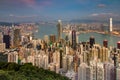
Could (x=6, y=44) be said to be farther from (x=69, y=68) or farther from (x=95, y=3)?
(x=95, y=3)

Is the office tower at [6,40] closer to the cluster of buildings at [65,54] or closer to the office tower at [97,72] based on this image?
the cluster of buildings at [65,54]

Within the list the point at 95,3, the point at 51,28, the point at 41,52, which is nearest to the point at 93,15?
the point at 95,3

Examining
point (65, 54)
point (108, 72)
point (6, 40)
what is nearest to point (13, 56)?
point (6, 40)

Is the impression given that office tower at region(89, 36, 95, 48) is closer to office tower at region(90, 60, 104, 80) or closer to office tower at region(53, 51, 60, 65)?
office tower at region(53, 51, 60, 65)

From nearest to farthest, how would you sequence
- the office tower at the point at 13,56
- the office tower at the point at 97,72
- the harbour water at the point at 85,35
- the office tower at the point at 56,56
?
the office tower at the point at 97,72, the office tower at the point at 13,56, the office tower at the point at 56,56, the harbour water at the point at 85,35

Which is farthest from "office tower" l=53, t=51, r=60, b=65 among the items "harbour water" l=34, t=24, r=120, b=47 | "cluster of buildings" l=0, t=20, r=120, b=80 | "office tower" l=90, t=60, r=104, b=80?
"office tower" l=90, t=60, r=104, b=80

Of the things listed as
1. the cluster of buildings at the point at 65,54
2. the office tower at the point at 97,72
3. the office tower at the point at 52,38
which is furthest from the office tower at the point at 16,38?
the office tower at the point at 97,72

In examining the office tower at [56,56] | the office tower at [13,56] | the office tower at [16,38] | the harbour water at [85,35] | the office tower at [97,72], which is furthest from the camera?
the harbour water at [85,35]

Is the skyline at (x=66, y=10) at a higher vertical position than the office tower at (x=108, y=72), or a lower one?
higher

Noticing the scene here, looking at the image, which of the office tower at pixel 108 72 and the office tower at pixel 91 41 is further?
the office tower at pixel 91 41
